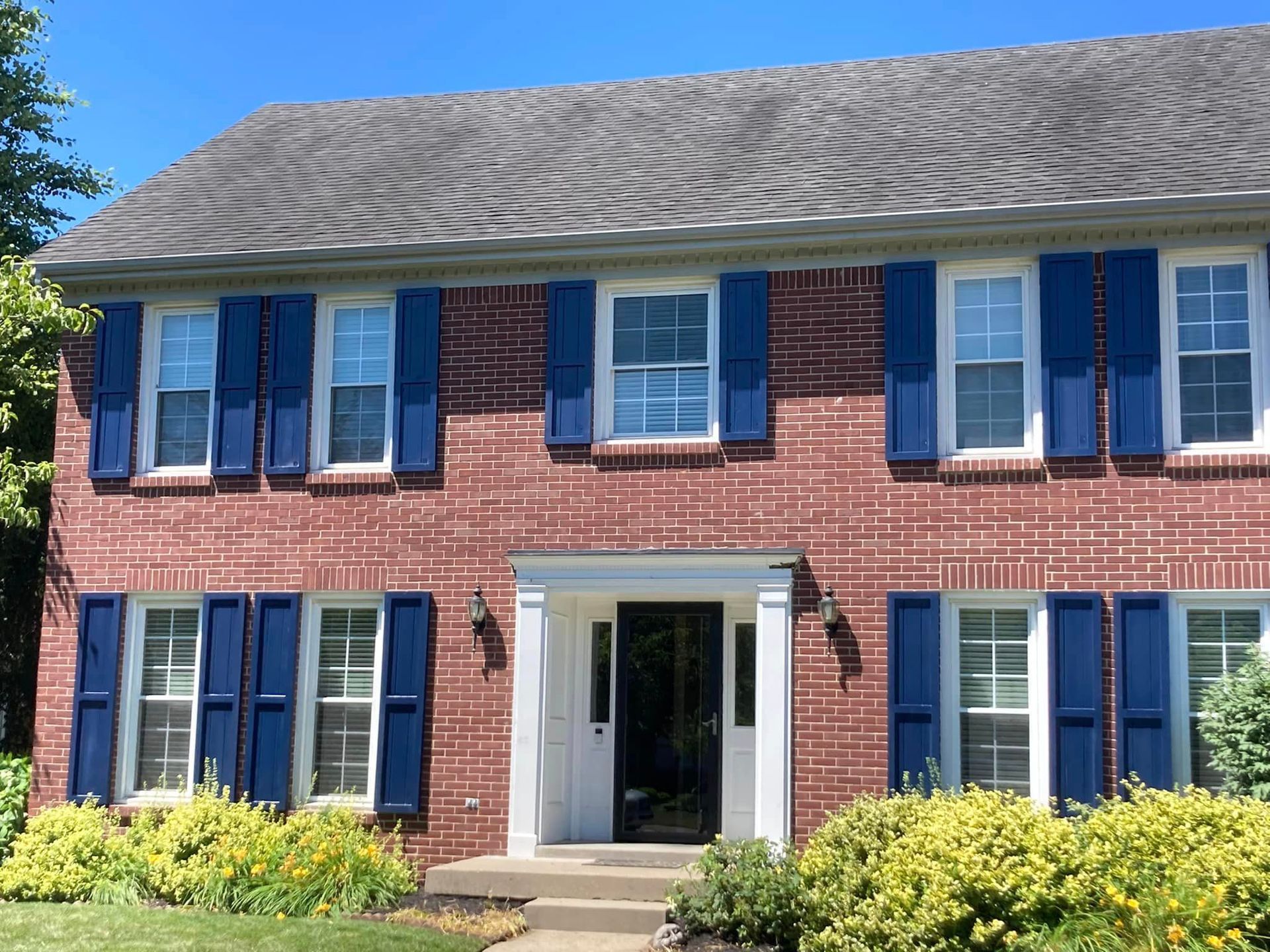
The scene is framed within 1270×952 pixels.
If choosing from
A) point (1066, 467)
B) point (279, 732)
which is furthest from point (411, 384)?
point (1066, 467)

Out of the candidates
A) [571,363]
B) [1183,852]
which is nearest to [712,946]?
[1183,852]

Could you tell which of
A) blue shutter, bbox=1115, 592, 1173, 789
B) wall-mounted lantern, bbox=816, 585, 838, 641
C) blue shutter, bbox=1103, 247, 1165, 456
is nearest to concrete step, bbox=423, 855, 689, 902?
wall-mounted lantern, bbox=816, 585, 838, 641

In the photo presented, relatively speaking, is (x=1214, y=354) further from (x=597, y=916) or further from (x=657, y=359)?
(x=597, y=916)

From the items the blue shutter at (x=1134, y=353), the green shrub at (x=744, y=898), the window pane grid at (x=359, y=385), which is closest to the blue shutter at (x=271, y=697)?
the window pane grid at (x=359, y=385)

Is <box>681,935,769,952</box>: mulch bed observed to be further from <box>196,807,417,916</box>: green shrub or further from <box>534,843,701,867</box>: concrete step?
<box>196,807,417,916</box>: green shrub

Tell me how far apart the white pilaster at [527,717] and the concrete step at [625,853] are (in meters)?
0.23

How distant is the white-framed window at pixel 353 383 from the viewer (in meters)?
12.8

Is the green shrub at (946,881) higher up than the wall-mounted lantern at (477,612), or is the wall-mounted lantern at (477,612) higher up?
the wall-mounted lantern at (477,612)

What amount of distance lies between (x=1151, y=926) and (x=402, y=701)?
632 cm

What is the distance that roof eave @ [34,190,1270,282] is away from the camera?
36.3ft

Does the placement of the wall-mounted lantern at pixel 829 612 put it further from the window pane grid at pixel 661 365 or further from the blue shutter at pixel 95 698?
the blue shutter at pixel 95 698

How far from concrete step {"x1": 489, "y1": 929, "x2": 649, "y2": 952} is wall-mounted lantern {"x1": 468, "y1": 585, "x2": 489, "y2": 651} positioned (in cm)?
276

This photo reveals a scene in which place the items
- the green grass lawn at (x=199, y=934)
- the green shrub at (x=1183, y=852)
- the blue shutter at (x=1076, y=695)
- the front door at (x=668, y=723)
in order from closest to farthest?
1. the green shrub at (x=1183, y=852)
2. the green grass lawn at (x=199, y=934)
3. the blue shutter at (x=1076, y=695)
4. the front door at (x=668, y=723)

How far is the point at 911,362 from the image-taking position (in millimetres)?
11586
